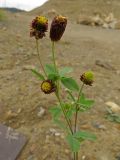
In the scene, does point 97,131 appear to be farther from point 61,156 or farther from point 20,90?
point 20,90

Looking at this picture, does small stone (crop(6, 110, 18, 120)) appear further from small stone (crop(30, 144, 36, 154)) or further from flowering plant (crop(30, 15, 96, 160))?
flowering plant (crop(30, 15, 96, 160))

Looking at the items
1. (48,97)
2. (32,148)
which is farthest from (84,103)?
(48,97)

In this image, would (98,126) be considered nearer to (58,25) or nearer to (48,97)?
(48,97)

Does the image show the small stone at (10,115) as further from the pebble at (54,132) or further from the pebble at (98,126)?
the pebble at (98,126)

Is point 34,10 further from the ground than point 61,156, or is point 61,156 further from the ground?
point 61,156

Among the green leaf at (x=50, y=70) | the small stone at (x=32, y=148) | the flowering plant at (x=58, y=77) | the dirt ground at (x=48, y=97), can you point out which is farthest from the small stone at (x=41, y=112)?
the green leaf at (x=50, y=70)

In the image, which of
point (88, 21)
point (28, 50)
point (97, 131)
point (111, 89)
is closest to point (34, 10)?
point (88, 21)

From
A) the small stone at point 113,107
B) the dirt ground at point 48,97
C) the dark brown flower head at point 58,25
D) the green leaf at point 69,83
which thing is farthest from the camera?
the small stone at point 113,107
